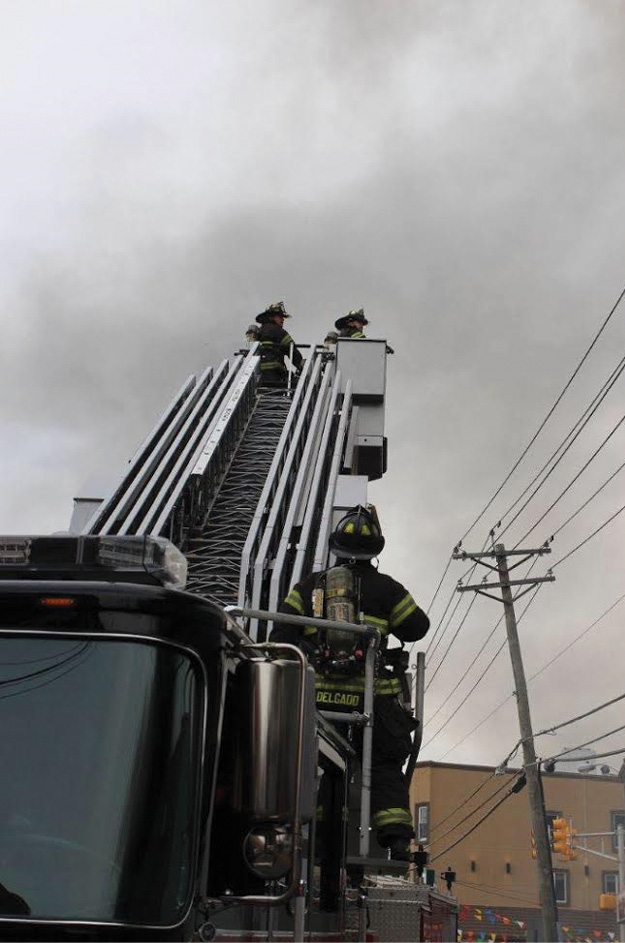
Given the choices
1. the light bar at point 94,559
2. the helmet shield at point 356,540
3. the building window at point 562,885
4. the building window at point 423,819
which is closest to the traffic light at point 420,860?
the helmet shield at point 356,540

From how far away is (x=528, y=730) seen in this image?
21891 mm

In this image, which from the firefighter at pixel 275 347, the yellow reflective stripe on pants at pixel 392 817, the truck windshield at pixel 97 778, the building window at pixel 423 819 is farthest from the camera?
the building window at pixel 423 819

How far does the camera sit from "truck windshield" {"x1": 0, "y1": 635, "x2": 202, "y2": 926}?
253cm

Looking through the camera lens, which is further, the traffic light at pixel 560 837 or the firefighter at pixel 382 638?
the traffic light at pixel 560 837

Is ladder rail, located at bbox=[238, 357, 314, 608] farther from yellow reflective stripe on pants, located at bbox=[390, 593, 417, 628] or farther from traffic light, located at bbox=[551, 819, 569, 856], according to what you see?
traffic light, located at bbox=[551, 819, 569, 856]

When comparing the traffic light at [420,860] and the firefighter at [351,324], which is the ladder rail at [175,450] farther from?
the traffic light at [420,860]

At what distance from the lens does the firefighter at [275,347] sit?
16.2 m

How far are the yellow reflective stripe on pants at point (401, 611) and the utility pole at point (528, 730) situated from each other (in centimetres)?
1664

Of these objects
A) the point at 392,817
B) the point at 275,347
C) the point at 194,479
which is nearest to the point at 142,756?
the point at 392,817

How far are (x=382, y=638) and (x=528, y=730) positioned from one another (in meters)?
17.4

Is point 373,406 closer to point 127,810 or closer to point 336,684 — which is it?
point 336,684

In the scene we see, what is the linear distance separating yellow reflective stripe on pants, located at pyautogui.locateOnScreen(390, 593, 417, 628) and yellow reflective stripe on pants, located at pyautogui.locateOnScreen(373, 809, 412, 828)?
3.32ft

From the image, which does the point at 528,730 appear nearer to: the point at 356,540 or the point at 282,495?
the point at 282,495

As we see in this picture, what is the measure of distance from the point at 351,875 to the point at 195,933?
1727 millimetres
